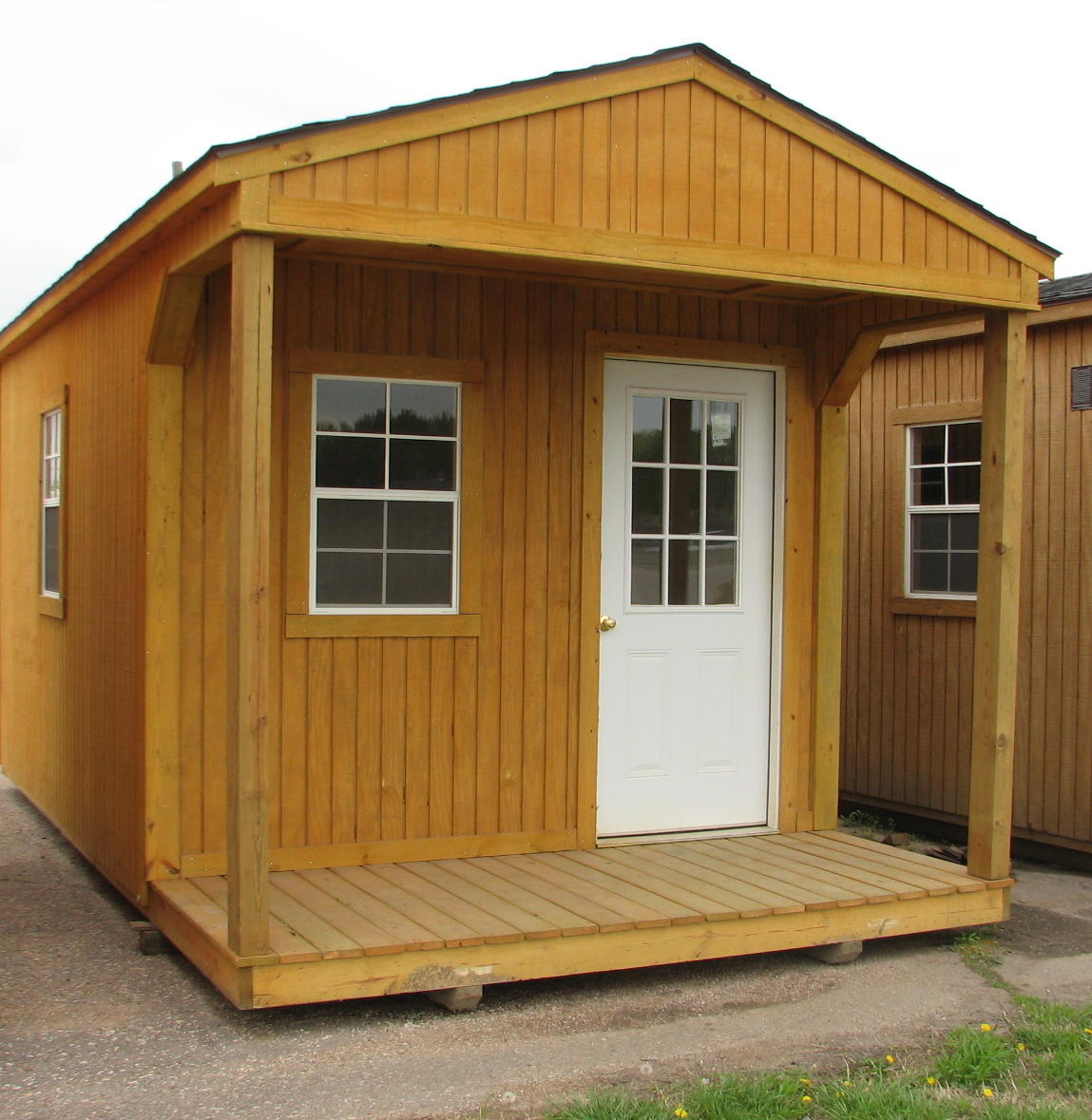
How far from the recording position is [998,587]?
5641mm

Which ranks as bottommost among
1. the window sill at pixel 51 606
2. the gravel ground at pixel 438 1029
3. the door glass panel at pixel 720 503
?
the gravel ground at pixel 438 1029

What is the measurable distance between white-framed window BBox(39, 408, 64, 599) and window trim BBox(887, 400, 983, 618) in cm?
490

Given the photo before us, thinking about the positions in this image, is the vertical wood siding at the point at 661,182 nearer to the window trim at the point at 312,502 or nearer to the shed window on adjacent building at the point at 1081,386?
the window trim at the point at 312,502

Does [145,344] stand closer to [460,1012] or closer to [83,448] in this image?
[83,448]

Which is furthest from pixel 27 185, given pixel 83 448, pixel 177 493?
pixel 177 493

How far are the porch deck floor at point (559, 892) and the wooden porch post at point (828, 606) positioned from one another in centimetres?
36

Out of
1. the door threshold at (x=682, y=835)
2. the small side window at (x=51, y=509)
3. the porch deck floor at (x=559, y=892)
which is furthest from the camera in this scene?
the small side window at (x=51, y=509)

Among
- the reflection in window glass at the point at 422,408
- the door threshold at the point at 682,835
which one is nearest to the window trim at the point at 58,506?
the reflection in window glass at the point at 422,408

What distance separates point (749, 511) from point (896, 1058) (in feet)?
9.33

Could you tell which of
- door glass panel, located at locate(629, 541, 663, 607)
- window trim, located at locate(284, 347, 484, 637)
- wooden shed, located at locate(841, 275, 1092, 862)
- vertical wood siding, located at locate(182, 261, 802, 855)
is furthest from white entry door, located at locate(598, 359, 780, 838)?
wooden shed, located at locate(841, 275, 1092, 862)

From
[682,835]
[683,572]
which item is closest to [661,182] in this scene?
[683,572]

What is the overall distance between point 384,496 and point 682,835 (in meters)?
2.13

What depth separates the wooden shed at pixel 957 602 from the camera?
713 centimetres

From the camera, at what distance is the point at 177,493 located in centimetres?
546
